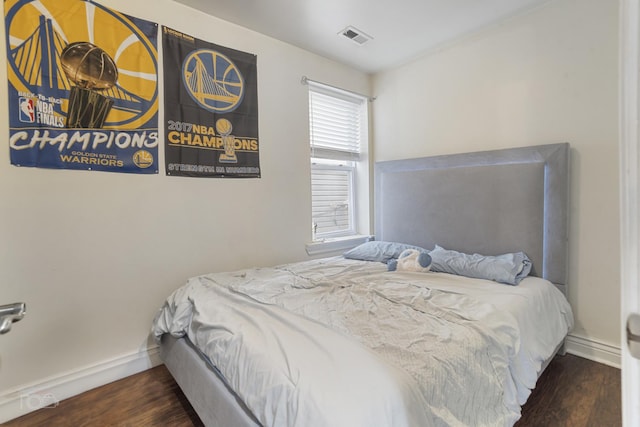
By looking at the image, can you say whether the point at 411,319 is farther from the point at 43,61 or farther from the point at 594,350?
the point at 43,61

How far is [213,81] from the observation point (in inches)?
94.3

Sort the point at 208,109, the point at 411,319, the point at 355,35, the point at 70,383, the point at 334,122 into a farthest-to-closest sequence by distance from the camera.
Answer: the point at 334,122, the point at 355,35, the point at 208,109, the point at 70,383, the point at 411,319

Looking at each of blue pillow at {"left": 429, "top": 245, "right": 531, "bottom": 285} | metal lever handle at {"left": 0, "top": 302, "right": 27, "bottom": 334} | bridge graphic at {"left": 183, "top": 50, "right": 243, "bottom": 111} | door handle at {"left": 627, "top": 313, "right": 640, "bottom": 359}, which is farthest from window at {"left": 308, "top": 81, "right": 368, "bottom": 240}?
door handle at {"left": 627, "top": 313, "right": 640, "bottom": 359}

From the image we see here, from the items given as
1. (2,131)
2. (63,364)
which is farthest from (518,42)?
(63,364)

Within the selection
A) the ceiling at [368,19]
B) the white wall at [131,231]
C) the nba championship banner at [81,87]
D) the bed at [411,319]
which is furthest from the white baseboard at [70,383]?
the ceiling at [368,19]

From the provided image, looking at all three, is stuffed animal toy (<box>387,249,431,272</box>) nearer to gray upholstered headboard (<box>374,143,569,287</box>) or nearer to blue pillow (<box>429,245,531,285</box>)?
blue pillow (<box>429,245,531,285</box>)

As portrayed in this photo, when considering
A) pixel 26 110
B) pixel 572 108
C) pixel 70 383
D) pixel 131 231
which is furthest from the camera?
pixel 572 108

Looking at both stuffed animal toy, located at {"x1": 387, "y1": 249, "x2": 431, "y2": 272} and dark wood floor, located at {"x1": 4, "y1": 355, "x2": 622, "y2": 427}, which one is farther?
stuffed animal toy, located at {"x1": 387, "y1": 249, "x2": 431, "y2": 272}

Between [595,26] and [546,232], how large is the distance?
146 cm

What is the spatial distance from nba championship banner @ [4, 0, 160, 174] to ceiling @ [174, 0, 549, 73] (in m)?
0.63

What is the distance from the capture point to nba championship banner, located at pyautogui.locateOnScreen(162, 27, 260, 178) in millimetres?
2211

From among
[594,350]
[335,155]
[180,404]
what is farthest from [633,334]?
[335,155]

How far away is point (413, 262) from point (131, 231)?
2119 mm

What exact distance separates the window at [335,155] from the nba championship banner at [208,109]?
728 millimetres
